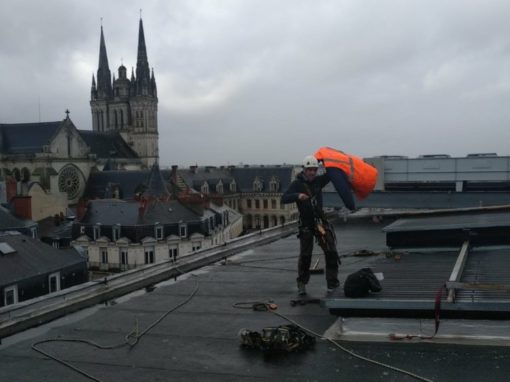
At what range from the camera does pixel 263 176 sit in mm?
81062

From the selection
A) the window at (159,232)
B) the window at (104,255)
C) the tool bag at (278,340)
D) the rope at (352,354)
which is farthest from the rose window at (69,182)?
the tool bag at (278,340)

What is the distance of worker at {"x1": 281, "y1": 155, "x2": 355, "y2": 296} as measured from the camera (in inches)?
356

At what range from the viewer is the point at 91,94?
378ft

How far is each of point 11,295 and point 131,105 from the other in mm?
96034

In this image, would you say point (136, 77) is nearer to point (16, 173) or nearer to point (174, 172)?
point (16, 173)

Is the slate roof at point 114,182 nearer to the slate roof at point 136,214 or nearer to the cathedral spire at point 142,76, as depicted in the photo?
the slate roof at point 136,214

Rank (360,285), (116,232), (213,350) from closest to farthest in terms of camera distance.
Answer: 1. (213,350)
2. (360,285)
3. (116,232)

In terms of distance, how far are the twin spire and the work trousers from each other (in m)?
106

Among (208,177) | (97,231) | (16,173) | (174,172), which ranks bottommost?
(97,231)

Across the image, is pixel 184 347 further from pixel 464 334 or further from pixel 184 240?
pixel 184 240

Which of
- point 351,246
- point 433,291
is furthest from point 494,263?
point 351,246

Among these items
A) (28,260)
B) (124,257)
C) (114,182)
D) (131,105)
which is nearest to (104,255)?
(124,257)

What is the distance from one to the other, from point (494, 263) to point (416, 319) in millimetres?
2875

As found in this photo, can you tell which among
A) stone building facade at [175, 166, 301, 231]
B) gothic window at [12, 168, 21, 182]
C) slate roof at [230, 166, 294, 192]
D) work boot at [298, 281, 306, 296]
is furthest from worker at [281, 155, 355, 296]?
gothic window at [12, 168, 21, 182]
